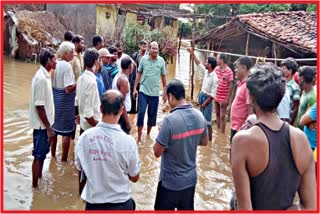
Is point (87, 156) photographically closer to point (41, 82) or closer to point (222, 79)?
point (41, 82)

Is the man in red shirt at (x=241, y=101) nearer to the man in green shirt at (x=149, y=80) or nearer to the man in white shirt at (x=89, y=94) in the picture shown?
the man in white shirt at (x=89, y=94)

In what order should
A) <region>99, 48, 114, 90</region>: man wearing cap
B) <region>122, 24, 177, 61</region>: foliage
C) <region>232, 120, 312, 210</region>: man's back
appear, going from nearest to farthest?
<region>232, 120, 312, 210</region>: man's back
<region>99, 48, 114, 90</region>: man wearing cap
<region>122, 24, 177, 61</region>: foliage

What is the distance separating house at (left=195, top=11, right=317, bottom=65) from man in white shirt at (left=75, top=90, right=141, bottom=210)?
25.4 feet

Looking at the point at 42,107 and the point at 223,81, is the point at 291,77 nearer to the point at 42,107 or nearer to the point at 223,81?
the point at 223,81

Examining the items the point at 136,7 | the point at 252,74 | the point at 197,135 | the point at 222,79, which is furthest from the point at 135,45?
the point at 252,74

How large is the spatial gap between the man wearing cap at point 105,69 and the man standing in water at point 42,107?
5.11 ft

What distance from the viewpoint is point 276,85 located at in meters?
2.12

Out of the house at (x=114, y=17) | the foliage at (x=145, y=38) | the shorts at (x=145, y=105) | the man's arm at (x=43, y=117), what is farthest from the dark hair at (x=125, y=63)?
the house at (x=114, y=17)

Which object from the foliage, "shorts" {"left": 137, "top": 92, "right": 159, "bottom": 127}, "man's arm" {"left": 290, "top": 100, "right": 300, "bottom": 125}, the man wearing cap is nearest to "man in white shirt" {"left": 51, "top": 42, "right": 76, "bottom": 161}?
the man wearing cap

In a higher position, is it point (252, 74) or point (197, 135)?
point (252, 74)

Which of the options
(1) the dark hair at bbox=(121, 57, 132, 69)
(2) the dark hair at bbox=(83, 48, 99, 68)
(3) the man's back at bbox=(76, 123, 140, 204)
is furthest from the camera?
(1) the dark hair at bbox=(121, 57, 132, 69)

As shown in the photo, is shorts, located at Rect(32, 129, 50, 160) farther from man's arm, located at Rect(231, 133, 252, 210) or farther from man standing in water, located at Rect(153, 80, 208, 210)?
man's arm, located at Rect(231, 133, 252, 210)

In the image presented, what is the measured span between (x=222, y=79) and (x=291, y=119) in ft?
7.25

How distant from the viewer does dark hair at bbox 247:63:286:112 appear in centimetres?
211
